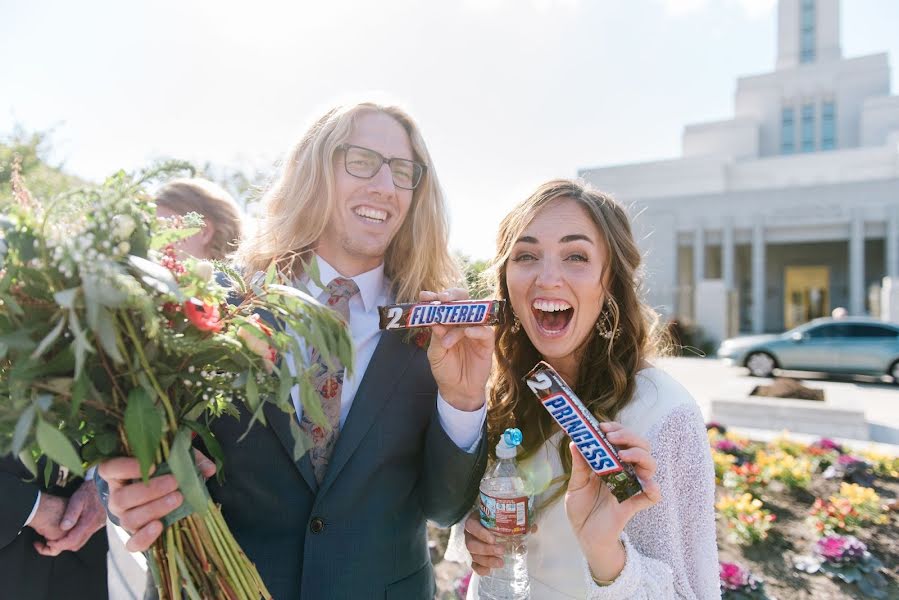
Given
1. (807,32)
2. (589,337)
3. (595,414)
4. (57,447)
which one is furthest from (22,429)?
(807,32)

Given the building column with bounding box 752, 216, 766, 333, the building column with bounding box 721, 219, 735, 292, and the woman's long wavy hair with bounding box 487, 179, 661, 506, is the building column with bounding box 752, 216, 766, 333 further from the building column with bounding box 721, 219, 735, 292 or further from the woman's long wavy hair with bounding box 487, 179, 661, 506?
the woman's long wavy hair with bounding box 487, 179, 661, 506

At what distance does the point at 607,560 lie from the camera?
1.63 metres

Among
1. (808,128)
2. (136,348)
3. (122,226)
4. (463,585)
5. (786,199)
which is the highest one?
(808,128)

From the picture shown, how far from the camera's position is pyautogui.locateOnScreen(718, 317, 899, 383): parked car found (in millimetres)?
12758

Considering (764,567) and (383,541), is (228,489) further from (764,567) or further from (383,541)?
(764,567)

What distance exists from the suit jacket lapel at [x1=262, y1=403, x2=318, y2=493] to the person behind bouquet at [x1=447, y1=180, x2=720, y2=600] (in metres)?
0.60

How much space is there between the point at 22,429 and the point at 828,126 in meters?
55.1

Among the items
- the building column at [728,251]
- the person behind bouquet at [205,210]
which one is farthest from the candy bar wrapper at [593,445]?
the building column at [728,251]

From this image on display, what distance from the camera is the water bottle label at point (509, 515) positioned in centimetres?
173

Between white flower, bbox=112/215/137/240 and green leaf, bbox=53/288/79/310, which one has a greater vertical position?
white flower, bbox=112/215/137/240

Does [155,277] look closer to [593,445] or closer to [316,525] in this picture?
[316,525]

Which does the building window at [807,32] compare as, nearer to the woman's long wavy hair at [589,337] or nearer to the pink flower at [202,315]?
the woman's long wavy hair at [589,337]

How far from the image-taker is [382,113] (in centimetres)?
225

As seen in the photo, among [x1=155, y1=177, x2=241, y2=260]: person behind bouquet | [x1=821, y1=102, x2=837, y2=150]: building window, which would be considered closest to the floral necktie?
[x1=155, y1=177, x2=241, y2=260]: person behind bouquet
